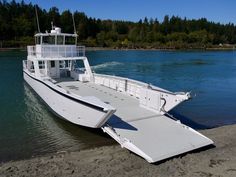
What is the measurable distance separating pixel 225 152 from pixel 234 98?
12.0 metres

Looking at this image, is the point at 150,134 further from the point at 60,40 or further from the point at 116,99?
the point at 60,40

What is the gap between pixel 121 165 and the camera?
7730mm

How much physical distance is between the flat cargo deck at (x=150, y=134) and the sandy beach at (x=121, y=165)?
0.24 meters

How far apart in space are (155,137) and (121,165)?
5.56 ft

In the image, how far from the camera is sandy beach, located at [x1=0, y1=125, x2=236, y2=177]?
728cm

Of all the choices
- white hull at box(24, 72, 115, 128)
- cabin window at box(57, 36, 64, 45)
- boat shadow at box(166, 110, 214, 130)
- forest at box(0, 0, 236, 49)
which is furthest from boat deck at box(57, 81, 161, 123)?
forest at box(0, 0, 236, 49)

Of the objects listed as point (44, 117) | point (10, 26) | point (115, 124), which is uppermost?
point (10, 26)

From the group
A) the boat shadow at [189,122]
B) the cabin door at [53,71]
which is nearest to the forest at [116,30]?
the cabin door at [53,71]

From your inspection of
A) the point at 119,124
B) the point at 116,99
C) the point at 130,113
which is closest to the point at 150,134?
the point at 119,124

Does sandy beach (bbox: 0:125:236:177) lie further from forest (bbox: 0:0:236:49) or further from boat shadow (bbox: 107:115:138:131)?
forest (bbox: 0:0:236:49)

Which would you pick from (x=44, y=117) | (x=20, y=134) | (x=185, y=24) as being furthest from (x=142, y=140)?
(x=185, y=24)

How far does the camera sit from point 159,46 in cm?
13262

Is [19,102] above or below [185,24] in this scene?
below

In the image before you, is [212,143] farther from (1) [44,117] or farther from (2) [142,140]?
(1) [44,117]
